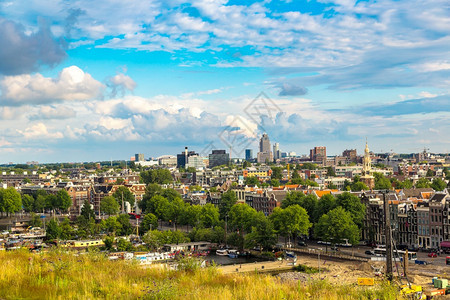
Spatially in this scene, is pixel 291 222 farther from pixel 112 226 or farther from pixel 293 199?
pixel 112 226

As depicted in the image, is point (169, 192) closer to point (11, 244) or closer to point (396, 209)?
point (11, 244)

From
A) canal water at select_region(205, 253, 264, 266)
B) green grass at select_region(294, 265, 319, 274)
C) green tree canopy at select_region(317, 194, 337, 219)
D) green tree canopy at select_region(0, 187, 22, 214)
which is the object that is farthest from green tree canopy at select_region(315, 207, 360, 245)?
green tree canopy at select_region(0, 187, 22, 214)

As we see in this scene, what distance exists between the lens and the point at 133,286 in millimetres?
14305

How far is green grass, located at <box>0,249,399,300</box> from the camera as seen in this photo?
12.9m

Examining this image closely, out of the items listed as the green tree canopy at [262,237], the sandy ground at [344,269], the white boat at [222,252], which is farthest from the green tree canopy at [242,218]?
the sandy ground at [344,269]

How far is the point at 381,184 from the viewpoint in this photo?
104 metres

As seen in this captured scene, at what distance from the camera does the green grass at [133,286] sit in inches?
506

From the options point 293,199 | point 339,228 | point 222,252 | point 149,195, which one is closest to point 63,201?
point 149,195

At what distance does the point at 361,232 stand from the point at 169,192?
1658 inches

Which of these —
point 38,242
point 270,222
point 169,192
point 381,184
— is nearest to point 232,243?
point 270,222

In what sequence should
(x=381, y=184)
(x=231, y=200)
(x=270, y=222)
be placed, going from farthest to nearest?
(x=381, y=184), (x=231, y=200), (x=270, y=222)

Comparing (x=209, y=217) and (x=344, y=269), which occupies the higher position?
(x=209, y=217)

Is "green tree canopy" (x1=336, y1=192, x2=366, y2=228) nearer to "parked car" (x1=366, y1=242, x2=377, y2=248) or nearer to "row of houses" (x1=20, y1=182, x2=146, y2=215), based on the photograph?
"parked car" (x1=366, y1=242, x2=377, y2=248)

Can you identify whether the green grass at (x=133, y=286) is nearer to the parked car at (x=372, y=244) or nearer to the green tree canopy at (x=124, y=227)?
the parked car at (x=372, y=244)
